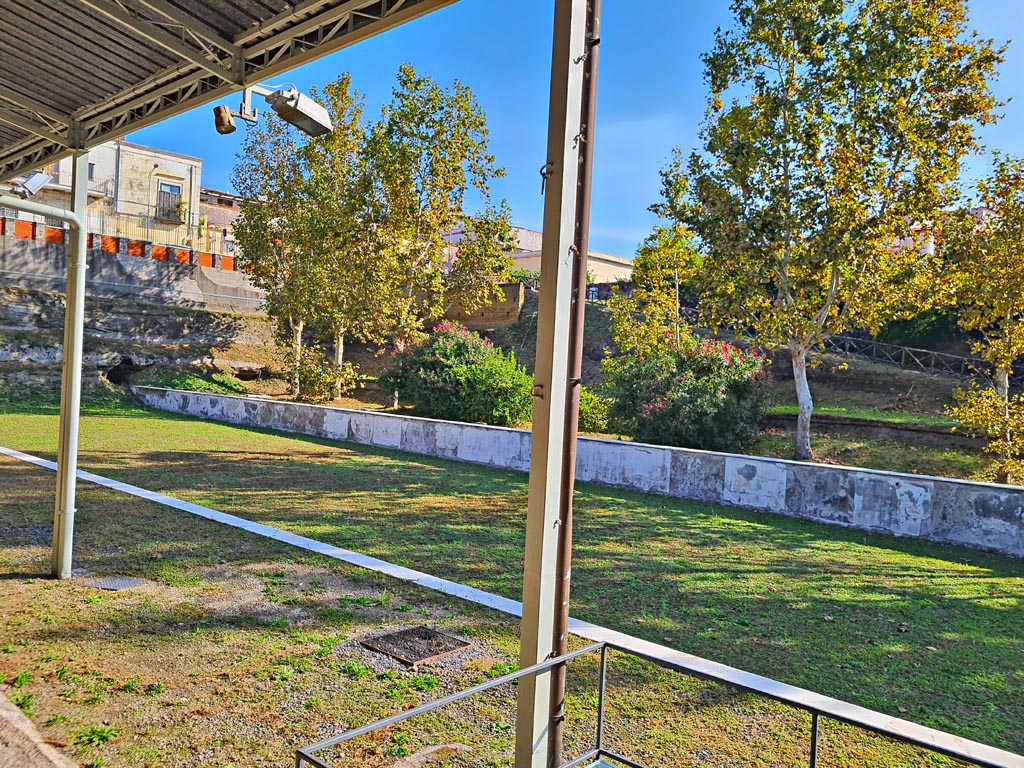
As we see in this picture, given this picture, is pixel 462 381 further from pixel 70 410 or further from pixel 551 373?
pixel 551 373

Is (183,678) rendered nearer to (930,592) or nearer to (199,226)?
(930,592)

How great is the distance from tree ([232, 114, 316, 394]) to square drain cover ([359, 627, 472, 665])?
18824 millimetres

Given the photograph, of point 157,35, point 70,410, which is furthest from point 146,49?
point 70,410

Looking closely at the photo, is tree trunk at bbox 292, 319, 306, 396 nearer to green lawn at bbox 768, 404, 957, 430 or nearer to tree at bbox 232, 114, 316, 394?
tree at bbox 232, 114, 316, 394

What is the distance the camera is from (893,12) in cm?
1178

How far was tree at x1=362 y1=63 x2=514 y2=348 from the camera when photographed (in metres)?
19.8

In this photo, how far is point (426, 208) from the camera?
2061cm

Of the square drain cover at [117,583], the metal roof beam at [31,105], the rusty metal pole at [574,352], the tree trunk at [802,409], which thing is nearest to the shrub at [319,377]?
the tree trunk at [802,409]

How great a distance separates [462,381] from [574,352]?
13.9 m

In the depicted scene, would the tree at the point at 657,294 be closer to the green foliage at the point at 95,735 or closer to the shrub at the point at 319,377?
the shrub at the point at 319,377

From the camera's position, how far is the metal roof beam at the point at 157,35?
16.3 feet

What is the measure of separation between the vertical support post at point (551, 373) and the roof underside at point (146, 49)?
1682 millimetres

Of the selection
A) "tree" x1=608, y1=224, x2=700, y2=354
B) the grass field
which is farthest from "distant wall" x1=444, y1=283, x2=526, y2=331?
the grass field

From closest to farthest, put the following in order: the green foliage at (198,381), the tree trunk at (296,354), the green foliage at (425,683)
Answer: the green foliage at (425,683), the tree trunk at (296,354), the green foliage at (198,381)
